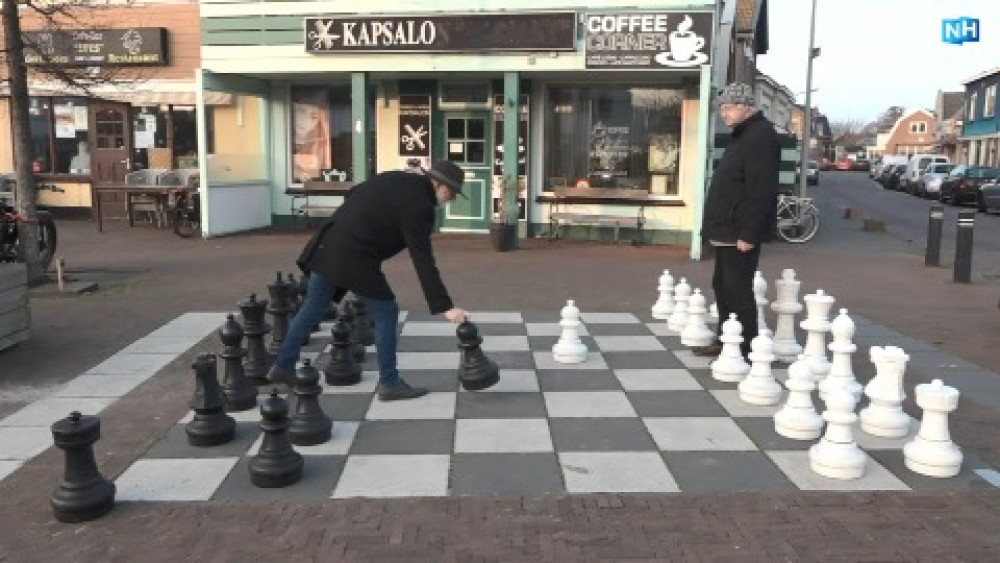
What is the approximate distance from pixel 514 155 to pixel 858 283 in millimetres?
5726

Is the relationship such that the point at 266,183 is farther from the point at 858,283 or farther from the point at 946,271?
the point at 946,271

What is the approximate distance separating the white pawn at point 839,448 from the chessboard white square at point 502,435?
1427 millimetres

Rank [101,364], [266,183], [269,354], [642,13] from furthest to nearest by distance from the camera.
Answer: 1. [266,183]
2. [642,13]
3. [101,364]
4. [269,354]

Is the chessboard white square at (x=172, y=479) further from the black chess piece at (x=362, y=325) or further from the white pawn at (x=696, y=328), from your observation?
the white pawn at (x=696, y=328)

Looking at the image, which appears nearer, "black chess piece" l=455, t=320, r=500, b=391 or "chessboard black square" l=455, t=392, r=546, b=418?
"chessboard black square" l=455, t=392, r=546, b=418

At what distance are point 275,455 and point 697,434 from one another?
7.94 feet

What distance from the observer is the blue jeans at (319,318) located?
541cm

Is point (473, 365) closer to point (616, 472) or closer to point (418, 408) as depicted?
point (418, 408)

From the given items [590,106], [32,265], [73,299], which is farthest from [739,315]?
[590,106]

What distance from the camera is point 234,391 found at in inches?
208

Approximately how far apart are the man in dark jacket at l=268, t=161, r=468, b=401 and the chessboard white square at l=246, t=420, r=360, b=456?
0.60 meters

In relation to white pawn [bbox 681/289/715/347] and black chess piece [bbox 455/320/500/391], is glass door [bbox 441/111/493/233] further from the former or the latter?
black chess piece [bbox 455/320/500/391]

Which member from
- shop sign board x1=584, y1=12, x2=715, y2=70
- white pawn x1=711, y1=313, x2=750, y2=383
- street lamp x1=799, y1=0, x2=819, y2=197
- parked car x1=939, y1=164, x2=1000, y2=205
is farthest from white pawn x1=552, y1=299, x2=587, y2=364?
parked car x1=939, y1=164, x2=1000, y2=205

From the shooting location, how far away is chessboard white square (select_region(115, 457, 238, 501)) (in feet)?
13.2
